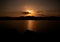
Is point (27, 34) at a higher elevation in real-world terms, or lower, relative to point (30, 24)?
lower

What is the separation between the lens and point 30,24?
1.57m

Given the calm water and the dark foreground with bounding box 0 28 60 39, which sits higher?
the calm water

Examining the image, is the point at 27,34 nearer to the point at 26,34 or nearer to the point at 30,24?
the point at 26,34

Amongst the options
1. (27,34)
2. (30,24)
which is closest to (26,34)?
(27,34)

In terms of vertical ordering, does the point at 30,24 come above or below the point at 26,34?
above

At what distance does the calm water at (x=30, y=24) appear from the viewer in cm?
156

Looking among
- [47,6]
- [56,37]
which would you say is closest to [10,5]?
[47,6]

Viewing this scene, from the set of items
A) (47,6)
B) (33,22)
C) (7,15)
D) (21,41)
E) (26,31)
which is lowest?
(21,41)

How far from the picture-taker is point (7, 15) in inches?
62.3

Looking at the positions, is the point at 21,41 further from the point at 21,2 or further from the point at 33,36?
the point at 21,2

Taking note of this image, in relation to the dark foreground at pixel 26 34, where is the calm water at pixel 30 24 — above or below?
above

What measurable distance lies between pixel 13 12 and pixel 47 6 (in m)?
0.50

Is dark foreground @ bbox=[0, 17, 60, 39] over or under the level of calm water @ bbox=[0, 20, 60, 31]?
under

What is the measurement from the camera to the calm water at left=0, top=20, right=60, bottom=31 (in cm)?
156
